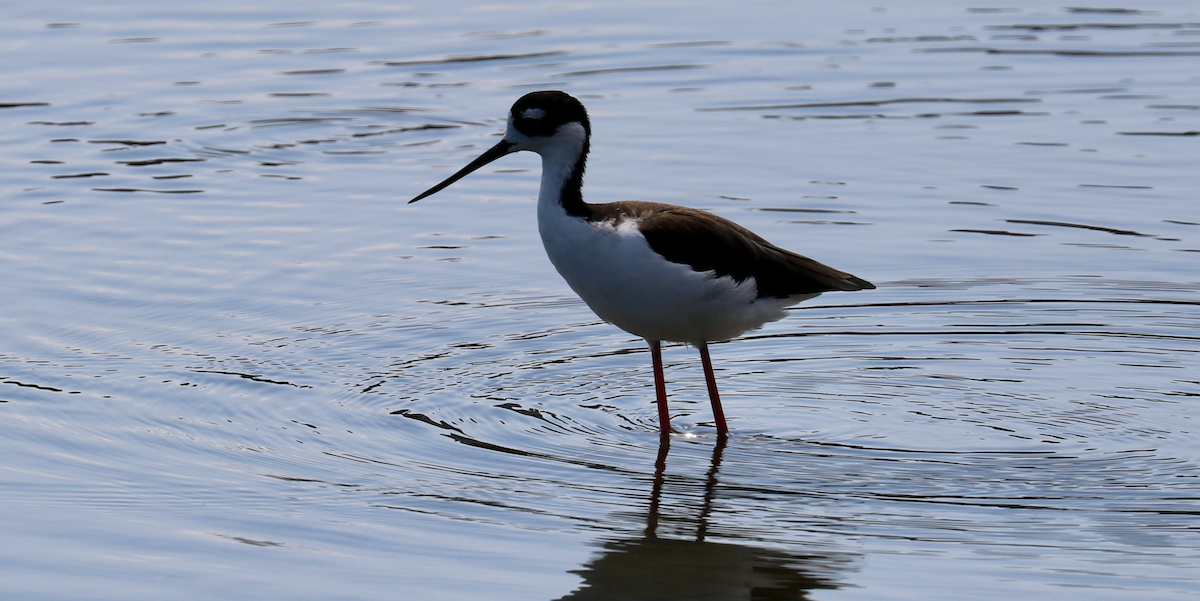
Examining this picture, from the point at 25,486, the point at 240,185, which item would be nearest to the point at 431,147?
the point at 240,185

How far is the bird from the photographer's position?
277 inches

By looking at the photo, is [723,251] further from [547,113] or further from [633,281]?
[547,113]

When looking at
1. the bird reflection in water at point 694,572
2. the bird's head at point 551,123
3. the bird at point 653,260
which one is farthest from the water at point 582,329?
the bird's head at point 551,123

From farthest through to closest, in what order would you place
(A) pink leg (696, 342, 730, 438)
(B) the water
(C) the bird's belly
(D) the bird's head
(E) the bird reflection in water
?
(A) pink leg (696, 342, 730, 438)
(D) the bird's head
(C) the bird's belly
(B) the water
(E) the bird reflection in water

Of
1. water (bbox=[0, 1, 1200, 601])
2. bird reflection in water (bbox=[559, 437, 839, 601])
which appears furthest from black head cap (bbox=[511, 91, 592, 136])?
bird reflection in water (bbox=[559, 437, 839, 601])

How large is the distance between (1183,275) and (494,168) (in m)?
5.37

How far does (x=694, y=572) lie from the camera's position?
5.92 meters

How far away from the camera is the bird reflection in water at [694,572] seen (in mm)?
5703

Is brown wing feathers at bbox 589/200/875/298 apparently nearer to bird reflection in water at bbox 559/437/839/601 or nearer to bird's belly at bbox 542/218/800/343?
bird's belly at bbox 542/218/800/343

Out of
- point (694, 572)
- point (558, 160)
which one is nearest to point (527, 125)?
point (558, 160)

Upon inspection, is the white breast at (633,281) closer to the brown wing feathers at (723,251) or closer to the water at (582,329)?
the brown wing feathers at (723,251)

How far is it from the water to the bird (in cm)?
54

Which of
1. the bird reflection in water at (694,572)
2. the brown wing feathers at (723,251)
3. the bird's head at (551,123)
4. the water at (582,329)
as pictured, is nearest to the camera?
the bird reflection in water at (694,572)

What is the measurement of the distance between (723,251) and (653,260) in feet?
1.53
